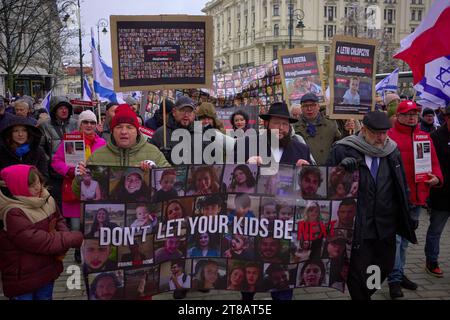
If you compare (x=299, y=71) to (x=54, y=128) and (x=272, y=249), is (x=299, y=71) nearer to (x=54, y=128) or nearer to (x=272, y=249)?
(x=54, y=128)

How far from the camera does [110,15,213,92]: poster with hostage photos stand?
4695 millimetres

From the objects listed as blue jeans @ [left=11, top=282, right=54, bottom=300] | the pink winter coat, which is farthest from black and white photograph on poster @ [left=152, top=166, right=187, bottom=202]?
the pink winter coat

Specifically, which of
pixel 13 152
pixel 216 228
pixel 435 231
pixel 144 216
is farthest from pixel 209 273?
pixel 435 231

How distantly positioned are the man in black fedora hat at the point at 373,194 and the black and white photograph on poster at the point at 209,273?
1.13 m

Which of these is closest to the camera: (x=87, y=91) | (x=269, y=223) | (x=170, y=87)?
(x=269, y=223)

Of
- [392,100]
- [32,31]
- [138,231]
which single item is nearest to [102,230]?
[138,231]

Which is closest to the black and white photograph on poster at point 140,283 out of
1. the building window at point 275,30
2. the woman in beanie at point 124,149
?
the woman in beanie at point 124,149

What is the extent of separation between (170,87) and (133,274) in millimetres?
2188

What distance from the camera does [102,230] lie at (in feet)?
11.0

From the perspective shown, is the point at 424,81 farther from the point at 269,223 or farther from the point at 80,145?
the point at 80,145

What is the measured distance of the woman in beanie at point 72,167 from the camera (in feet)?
15.8

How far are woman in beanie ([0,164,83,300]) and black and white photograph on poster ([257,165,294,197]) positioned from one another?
1.49 m

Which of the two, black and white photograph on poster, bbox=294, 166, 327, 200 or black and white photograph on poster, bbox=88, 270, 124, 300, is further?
black and white photograph on poster, bbox=294, 166, 327, 200

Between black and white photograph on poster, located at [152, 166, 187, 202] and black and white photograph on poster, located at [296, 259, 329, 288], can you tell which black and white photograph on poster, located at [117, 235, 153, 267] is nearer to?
black and white photograph on poster, located at [152, 166, 187, 202]
